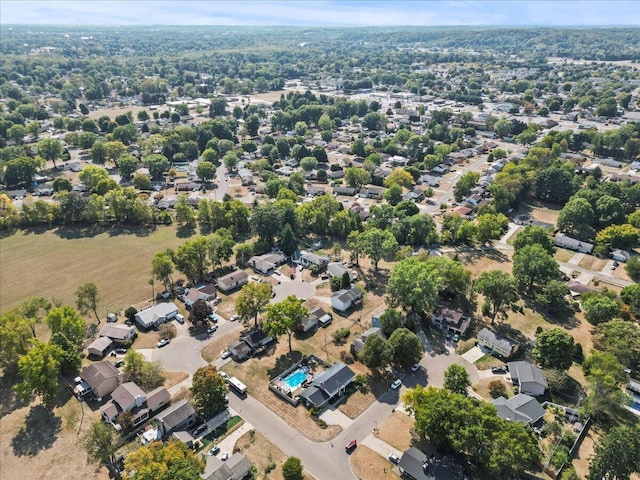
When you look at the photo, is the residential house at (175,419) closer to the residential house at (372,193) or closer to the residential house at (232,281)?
the residential house at (232,281)

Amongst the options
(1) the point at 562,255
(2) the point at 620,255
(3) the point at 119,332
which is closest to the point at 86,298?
(3) the point at 119,332

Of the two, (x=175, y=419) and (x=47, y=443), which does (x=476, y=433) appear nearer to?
(x=175, y=419)

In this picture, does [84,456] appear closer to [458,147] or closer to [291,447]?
[291,447]

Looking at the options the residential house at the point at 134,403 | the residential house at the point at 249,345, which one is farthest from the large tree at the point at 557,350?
the residential house at the point at 134,403

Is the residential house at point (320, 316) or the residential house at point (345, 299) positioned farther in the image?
the residential house at point (345, 299)

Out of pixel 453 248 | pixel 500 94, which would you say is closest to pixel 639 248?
pixel 453 248

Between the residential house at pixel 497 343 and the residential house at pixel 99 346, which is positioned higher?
the residential house at pixel 497 343

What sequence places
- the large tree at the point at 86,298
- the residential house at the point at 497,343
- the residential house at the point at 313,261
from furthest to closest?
1. the residential house at the point at 313,261
2. the large tree at the point at 86,298
3. the residential house at the point at 497,343

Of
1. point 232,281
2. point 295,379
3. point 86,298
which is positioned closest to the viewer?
point 295,379
